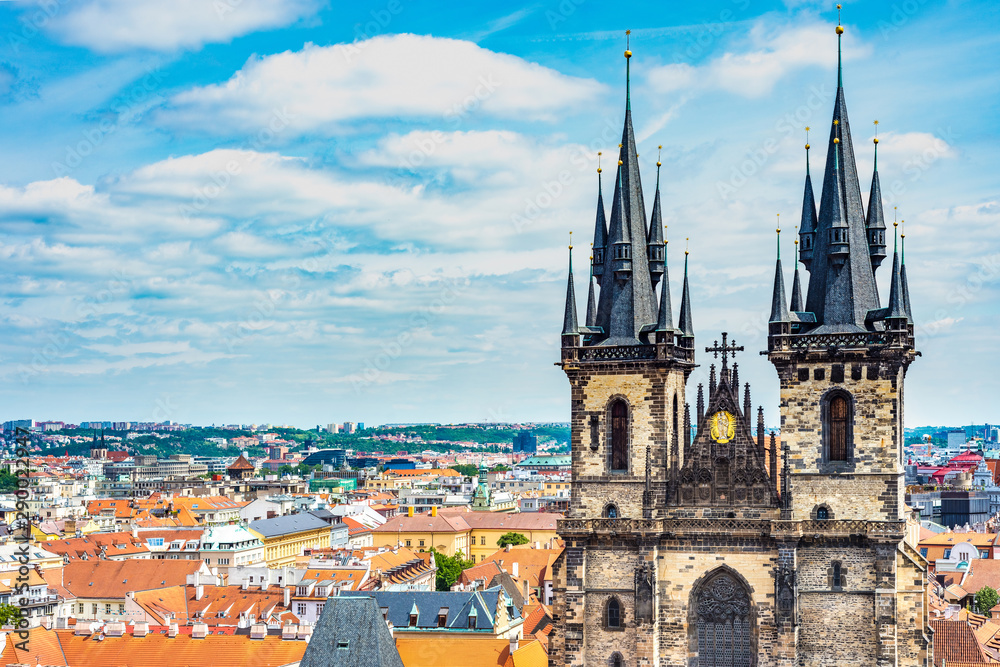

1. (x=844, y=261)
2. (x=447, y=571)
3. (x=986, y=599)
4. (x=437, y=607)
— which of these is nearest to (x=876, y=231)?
(x=844, y=261)

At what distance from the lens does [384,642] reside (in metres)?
55.2

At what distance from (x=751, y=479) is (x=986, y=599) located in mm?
73577

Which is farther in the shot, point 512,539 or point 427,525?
point 427,525

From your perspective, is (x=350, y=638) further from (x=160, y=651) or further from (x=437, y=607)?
(x=437, y=607)

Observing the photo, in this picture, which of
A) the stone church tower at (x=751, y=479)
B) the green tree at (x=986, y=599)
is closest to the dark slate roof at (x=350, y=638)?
the stone church tower at (x=751, y=479)

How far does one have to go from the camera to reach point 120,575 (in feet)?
416

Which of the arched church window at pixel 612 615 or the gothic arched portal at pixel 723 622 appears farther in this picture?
the arched church window at pixel 612 615

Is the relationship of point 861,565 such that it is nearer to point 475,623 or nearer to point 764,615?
point 764,615

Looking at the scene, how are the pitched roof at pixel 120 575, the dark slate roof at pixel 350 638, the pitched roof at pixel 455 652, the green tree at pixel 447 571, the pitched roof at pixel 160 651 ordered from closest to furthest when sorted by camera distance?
the dark slate roof at pixel 350 638
the pitched roof at pixel 160 651
the pitched roof at pixel 455 652
the pitched roof at pixel 120 575
the green tree at pixel 447 571

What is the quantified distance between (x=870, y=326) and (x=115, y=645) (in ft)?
160

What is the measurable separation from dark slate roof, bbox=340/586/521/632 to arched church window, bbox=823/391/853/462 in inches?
1599

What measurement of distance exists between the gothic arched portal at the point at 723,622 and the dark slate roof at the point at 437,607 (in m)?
34.9

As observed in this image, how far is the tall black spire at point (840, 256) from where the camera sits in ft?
190

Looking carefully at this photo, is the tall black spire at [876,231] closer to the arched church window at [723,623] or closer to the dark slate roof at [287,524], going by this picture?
the arched church window at [723,623]
